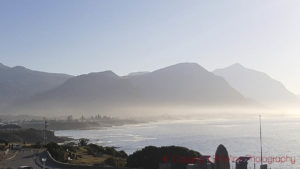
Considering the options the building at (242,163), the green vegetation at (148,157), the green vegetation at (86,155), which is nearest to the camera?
the building at (242,163)

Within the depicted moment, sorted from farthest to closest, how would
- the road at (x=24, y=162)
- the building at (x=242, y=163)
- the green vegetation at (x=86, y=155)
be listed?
the green vegetation at (x=86, y=155) < the road at (x=24, y=162) < the building at (x=242, y=163)

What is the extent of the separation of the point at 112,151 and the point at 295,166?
144 ft

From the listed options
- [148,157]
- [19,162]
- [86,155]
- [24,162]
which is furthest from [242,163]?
[86,155]

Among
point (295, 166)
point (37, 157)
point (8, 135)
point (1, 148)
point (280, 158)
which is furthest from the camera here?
point (8, 135)

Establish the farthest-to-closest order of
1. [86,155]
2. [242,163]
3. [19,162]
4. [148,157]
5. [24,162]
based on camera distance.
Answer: [86,155], [148,157], [19,162], [24,162], [242,163]

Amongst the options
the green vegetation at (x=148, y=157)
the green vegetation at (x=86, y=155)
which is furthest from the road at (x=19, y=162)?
the green vegetation at (x=148, y=157)

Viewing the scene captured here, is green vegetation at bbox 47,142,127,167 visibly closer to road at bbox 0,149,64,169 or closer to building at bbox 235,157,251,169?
road at bbox 0,149,64,169

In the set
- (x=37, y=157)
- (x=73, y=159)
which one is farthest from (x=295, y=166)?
(x=37, y=157)

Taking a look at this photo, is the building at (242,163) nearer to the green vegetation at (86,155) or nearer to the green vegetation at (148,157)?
the green vegetation at (148,157)

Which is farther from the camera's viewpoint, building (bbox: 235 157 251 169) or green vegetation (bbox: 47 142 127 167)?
green vegetation (bbox: 47 142 127 167)

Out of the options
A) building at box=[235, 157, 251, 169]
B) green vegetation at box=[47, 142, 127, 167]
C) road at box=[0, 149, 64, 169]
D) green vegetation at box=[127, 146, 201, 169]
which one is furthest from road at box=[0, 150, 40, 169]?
building at box=[235, 157, 251, 169]

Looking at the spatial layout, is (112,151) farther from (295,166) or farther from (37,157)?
(295,166)

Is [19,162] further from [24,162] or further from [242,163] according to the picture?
[242,163]

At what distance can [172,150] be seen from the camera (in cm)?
6200
